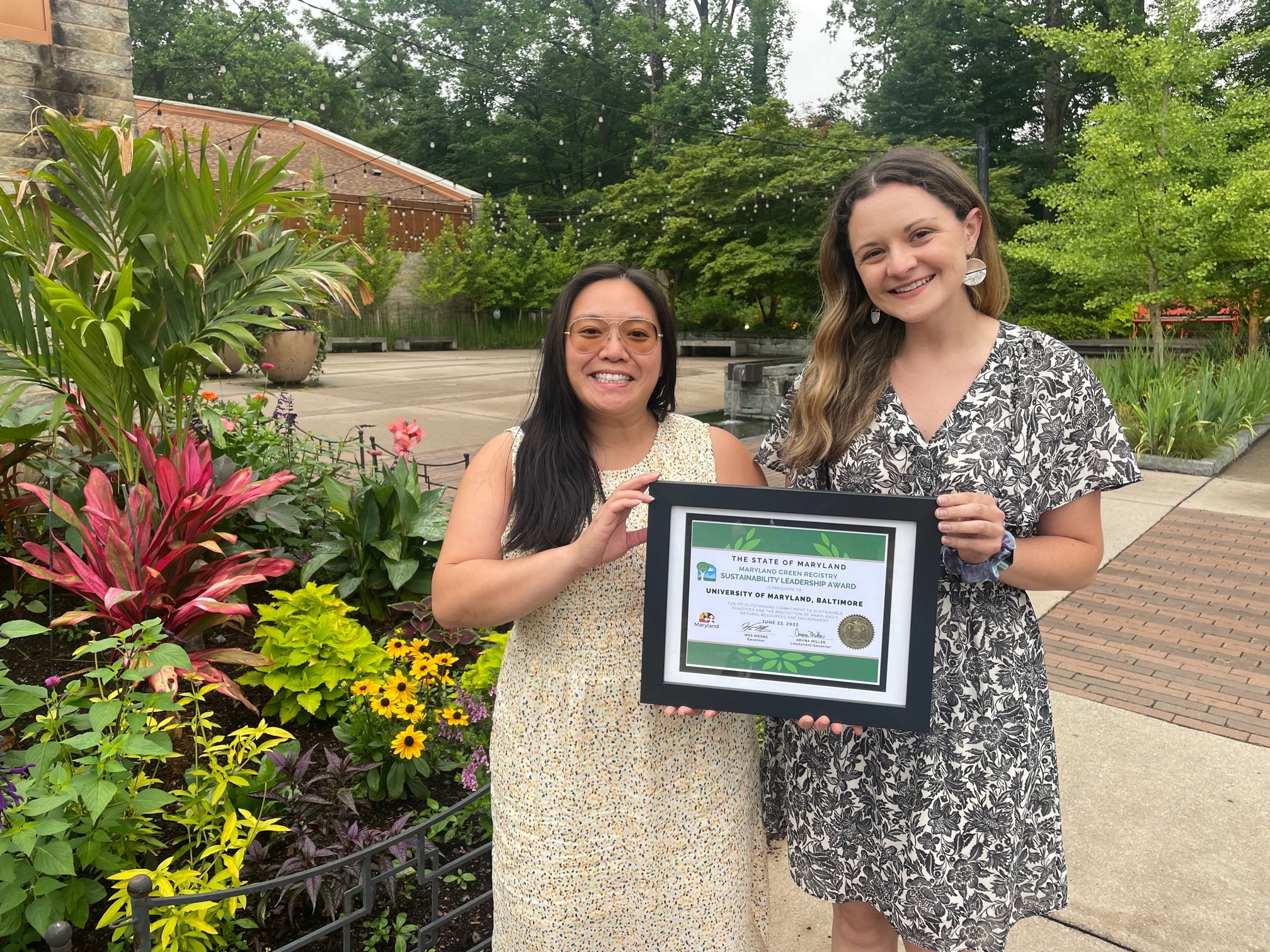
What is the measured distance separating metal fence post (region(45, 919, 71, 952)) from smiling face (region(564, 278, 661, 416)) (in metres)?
1.17

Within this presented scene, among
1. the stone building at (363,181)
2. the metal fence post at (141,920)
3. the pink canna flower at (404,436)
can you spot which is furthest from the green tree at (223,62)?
the metal fence post at (141,920)

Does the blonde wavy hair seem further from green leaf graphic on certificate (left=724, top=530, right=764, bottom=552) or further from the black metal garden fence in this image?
the black metal garden fence

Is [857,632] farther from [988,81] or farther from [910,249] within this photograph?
[988,81]

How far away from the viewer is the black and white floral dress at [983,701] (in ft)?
4.93

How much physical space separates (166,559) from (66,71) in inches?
147

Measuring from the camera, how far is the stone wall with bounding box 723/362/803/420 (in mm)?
11930

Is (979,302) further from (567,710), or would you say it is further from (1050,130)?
(1050,130)

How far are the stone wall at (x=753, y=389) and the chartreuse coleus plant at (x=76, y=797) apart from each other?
1029 centimetres

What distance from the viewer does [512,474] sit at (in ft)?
5.20

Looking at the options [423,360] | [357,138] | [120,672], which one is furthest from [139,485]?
[357,138]

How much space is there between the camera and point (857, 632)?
1.39 meters

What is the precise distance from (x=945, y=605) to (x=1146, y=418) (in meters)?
8.81

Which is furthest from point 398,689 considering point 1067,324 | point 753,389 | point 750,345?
point 750,345

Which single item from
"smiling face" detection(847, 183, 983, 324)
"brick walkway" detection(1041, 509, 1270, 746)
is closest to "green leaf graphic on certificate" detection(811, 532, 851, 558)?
"smiling face" detection(847, 183, 983, 324)
